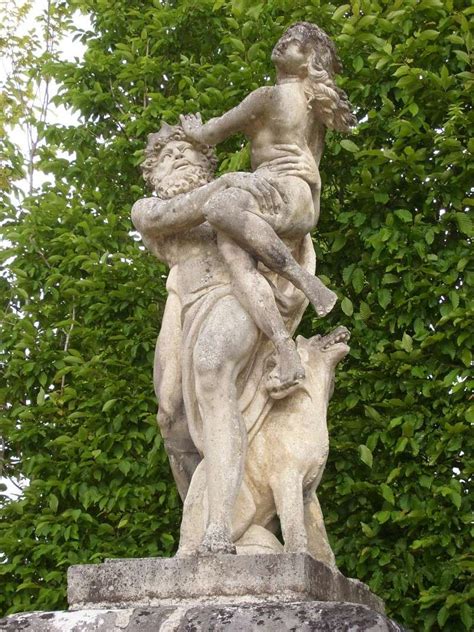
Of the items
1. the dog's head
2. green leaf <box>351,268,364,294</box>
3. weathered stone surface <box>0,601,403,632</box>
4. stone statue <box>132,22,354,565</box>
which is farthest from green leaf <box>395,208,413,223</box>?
weathered stone surface <box>0,601,403,632</box>

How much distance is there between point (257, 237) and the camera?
6.32 m

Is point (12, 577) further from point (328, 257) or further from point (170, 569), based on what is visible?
point (170, 569)

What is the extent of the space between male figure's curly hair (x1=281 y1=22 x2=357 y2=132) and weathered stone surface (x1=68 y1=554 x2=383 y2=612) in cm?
244

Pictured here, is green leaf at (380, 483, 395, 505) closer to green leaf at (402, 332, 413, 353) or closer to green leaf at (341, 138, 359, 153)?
green leaf at (402, 332, 413, 353)

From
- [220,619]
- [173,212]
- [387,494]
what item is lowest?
[220,619]

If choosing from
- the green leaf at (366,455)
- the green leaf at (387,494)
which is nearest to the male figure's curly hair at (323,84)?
the green leaf at (366,455)

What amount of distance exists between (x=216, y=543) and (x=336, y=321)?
4.24m

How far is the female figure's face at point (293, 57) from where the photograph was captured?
685cm

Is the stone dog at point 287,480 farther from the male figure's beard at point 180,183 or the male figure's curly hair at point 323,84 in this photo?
the male figure's curly hair at point 323,84

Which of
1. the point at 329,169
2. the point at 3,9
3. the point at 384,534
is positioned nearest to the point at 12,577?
the point at 384,534

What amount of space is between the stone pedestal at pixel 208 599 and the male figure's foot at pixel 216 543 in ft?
0.25

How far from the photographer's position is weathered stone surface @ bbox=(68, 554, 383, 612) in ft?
17.9

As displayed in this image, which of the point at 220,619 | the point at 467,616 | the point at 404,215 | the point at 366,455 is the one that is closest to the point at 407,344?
the point at 366,455

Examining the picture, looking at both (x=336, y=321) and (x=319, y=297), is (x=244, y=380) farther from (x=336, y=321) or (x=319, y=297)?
(x=336, y=321)
